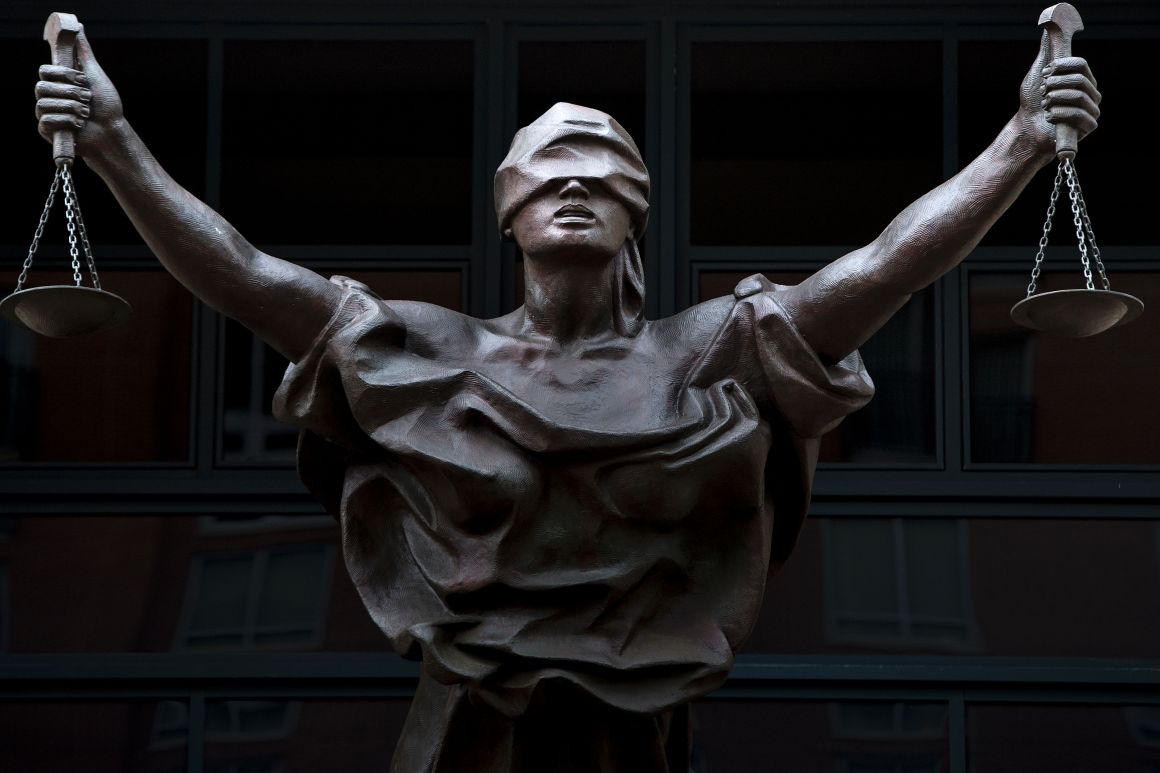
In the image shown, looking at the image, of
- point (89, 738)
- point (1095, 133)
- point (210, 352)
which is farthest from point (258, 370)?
point (1095, 133)

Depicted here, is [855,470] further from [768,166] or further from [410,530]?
[410,530]

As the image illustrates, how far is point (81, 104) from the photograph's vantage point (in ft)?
20.5

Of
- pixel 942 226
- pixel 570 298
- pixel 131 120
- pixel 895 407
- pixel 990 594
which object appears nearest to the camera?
pixel 942 226

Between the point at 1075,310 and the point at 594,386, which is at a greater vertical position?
the point at 1075,310

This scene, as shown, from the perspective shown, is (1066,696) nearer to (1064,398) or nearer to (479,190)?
(1064,398)

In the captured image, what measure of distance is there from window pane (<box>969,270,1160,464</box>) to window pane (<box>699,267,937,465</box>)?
16 cm

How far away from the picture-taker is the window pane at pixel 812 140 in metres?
9.09

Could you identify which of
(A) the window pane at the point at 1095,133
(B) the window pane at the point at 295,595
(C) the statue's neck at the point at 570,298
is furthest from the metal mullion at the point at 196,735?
(A) the window pane at the point at 1095,133

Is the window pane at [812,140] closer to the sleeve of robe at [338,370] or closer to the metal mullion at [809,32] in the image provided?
the metal mullion at [809,32]

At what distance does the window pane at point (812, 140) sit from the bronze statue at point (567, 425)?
2.43 meters

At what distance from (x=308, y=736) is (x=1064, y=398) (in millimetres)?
2881

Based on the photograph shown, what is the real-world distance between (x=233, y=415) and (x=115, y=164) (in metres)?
2.84

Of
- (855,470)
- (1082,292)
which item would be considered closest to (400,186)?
(855,470)

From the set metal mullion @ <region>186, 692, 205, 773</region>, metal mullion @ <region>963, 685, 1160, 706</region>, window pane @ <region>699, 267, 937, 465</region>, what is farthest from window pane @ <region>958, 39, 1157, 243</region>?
metal mullion @ <region>186, 692, 205, 773</region>
